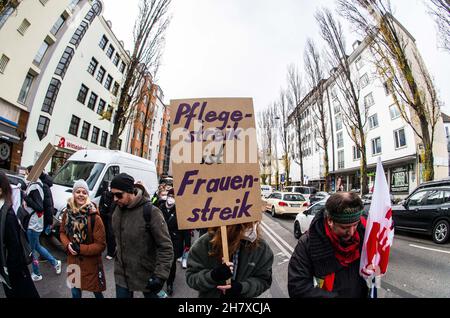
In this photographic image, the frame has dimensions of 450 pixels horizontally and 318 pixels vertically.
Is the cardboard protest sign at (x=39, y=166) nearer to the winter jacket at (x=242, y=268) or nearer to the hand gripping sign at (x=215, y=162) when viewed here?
the hand gripping sign at (x=215, y=162)

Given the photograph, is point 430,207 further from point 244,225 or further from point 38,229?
point 38,229

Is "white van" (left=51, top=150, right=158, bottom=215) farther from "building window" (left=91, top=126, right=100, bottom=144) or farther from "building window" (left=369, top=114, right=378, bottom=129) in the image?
"building window" (left=369, top=114, right=378, bottom=129)

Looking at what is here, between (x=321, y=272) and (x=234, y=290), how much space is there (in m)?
0.64

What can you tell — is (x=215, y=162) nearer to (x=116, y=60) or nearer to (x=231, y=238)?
(x=231, y=238)

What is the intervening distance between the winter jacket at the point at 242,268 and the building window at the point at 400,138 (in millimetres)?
27477

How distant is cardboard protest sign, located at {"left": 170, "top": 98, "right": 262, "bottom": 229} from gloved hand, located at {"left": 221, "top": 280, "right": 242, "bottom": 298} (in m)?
0.44

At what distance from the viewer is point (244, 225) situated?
6.48 feet

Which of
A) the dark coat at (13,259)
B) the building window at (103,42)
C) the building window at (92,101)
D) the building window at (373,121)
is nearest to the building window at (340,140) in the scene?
the building window at (373,121)

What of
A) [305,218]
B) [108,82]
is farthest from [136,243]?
[108,82]

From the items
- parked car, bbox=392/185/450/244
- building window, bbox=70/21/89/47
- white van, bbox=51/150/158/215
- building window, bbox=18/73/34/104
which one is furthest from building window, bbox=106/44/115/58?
parked car, bbox=392/185/450/244

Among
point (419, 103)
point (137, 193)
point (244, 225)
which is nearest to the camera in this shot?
point (244, 225)

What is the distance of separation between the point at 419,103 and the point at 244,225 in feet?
49.4

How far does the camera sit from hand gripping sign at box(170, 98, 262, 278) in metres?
1.89
